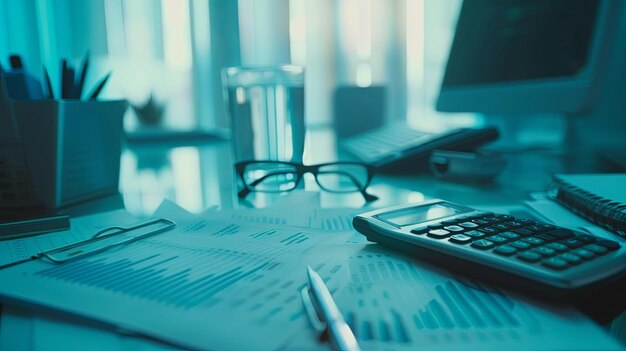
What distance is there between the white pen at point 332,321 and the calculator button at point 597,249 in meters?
0.17

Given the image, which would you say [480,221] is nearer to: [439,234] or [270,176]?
[439,234]

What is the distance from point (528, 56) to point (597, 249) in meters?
0.56

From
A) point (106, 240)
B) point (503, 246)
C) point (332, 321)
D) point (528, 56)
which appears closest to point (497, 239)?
point (503, 246)

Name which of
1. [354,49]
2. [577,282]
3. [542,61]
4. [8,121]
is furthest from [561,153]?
[354,49]

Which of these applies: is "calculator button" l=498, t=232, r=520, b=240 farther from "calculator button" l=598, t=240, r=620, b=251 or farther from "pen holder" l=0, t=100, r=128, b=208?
"pen holder" l=0, t=100, r=128, b=208

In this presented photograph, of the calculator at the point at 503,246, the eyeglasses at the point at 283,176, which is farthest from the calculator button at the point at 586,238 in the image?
the eyeglasses at the point at 283,176

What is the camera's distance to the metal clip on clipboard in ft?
1.14

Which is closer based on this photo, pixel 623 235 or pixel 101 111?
pixel 623 235

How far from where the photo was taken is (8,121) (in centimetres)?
51

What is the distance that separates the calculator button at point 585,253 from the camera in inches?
10.2

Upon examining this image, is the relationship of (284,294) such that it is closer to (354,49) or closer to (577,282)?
(577,282)

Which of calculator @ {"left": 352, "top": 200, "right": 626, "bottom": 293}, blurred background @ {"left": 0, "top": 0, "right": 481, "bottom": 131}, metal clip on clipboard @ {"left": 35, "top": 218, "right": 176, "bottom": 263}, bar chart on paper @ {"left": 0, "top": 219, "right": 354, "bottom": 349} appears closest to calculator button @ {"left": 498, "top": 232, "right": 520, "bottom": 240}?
calculator @ {"left": 352, "top": 200, "right": 626, "bottom": 293}

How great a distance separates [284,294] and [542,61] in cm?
65

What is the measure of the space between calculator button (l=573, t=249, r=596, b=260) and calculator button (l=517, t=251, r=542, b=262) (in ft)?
0.08
